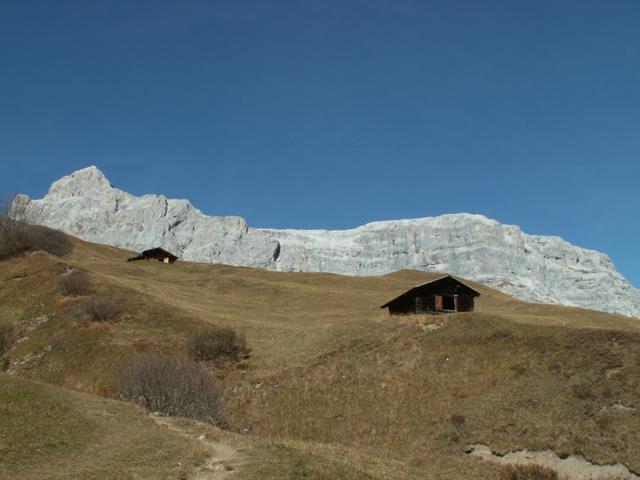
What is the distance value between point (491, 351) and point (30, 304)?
44.1 metres

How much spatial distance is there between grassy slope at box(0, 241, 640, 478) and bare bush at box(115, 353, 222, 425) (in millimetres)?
3781

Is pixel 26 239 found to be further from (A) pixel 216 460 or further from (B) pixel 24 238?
(A) pixel 216 460

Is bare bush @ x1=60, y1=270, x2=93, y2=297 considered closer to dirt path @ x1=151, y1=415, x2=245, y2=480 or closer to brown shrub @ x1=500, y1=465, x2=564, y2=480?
dirt path @ x1=151, y1=415, x2=245, y2=480

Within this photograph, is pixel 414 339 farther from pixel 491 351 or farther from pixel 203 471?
pixel 203 471

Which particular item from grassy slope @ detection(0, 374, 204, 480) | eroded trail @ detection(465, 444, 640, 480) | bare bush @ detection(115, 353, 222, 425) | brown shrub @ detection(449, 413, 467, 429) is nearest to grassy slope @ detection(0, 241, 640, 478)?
brown shrub @ detection(449, 413, 467, 429)

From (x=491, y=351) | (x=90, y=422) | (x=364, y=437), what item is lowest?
(x=364, y=437)

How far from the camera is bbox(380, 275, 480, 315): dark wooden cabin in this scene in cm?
6594

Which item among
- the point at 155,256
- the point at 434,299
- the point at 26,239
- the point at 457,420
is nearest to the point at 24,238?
the point at 26,239

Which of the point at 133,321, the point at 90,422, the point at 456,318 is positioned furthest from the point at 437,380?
the point at 133,321

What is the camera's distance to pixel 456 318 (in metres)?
53.1

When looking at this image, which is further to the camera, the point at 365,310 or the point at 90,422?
the point at 365,310

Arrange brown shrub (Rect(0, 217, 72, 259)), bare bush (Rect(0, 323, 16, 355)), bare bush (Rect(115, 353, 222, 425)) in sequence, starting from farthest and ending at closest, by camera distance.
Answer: brown shrub (Rect(0, 217, 72, 259))
bare bush (Rect(0, 323, 16, 355))
bare bush (Rect(115, 353, 222, 425))

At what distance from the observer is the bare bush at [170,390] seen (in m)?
34.0

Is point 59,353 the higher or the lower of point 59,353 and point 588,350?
the lower
